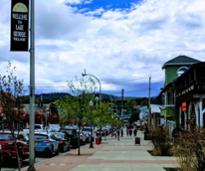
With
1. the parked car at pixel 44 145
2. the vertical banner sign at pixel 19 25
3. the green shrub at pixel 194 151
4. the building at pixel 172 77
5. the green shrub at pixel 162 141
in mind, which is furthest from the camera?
the building at pixel 172 77

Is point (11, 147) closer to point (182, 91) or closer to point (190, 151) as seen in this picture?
point (190, 151)

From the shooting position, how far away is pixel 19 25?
18.1 m

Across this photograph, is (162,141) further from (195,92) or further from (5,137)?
(195,92)

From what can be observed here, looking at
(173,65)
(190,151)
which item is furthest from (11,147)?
(173,65)

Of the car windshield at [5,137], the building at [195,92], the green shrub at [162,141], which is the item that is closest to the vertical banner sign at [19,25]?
the car windshield at [5,137]

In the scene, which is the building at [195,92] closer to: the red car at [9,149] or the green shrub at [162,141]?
the green shrub at [162,141]

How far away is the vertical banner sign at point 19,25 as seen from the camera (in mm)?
18000

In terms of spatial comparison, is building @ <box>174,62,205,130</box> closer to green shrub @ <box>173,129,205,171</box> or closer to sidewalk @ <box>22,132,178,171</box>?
sidewalk @ <box>22,132,178,171</box>

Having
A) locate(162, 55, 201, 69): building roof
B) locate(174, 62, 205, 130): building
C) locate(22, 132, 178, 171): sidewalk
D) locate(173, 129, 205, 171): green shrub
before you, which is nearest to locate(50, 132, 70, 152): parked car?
locate(22, 132, 178, 171): sidewalk

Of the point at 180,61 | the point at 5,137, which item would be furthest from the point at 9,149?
the point at 180,61

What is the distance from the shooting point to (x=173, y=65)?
2539 inches

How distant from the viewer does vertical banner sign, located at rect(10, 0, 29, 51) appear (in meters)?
18.0

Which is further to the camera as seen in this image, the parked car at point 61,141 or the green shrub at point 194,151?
the parked car at point 61,141

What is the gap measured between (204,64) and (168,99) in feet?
79.4
